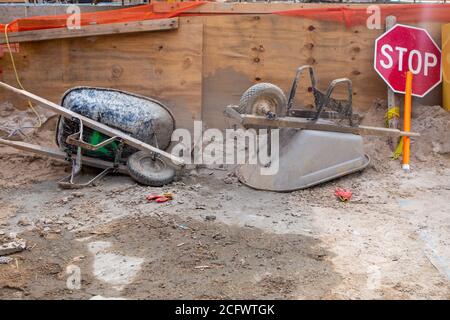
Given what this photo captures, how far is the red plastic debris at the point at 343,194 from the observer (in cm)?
581

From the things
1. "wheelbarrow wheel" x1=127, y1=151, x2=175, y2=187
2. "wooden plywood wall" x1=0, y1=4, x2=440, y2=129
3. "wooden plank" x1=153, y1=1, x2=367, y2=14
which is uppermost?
"wooden plank" x1=153, y1=1, x2=367, y2=14

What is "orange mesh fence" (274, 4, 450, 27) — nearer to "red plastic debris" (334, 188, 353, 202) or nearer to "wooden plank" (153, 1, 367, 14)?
"wooden plank" (153, 1, 367, 14)

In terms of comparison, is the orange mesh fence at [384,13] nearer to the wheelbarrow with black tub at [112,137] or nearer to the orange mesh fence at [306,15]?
the orange mesh fence at [306,15]

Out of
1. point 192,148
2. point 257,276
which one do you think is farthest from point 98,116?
point 257,276

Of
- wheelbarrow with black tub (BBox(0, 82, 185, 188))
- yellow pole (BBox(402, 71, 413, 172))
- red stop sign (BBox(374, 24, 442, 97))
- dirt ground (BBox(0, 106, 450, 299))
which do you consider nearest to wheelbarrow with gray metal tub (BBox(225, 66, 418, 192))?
dirt ground (BBox(0, 106, 450, 299))

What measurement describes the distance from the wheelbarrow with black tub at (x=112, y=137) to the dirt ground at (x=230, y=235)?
189 millimetres

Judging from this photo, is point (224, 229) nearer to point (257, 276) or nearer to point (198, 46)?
point (257, 276)

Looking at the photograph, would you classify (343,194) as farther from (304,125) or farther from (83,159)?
(83,159)

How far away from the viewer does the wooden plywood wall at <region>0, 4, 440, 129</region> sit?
24.7ft

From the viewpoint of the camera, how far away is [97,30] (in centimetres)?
756

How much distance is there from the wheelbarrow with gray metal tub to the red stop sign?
1.33 metres

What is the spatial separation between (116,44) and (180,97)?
1123 mm

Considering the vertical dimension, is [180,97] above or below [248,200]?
above

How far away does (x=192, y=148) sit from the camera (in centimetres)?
730
